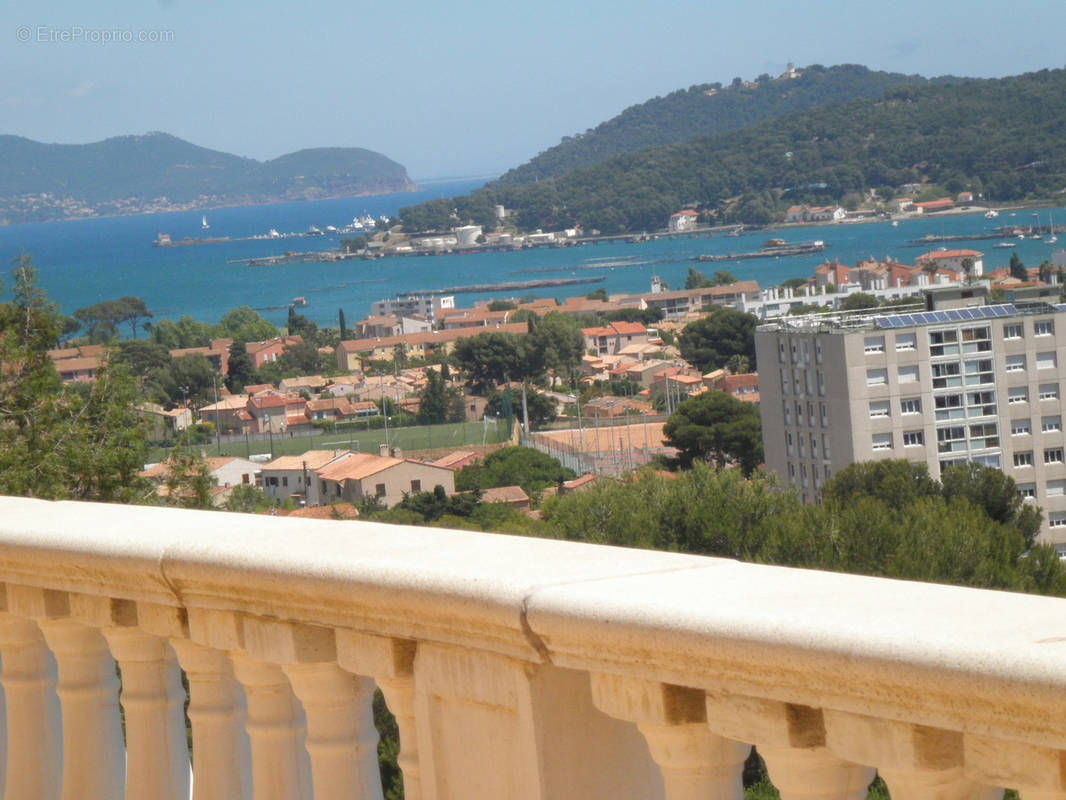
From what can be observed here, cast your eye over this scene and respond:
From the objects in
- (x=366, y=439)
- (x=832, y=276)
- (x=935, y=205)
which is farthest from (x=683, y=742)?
(x=935, y=205)

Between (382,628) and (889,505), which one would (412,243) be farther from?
(382,628)

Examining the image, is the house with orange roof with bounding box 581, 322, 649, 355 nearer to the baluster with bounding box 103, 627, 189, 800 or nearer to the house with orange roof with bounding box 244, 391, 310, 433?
the house with orange roof with bounding box 244, 391, 310, 433

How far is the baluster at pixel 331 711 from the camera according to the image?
1.31 meters

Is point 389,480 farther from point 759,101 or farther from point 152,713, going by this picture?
point 759,101

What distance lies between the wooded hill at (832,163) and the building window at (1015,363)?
99.6m

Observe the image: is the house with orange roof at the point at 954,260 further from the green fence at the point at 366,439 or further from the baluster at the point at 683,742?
the baluster at the point at 683,742

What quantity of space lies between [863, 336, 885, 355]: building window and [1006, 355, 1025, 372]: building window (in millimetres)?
3928

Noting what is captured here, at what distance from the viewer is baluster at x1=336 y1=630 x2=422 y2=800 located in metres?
1.25

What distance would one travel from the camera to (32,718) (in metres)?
1.65

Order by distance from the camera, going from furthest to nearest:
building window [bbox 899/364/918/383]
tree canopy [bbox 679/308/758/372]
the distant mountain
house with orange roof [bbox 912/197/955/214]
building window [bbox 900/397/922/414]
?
the distant mountain → house with orange roof [bbox 912/197/955/214] → tree canopy [bbox 679/308/758/372] → building window [bbox 899/364/918/383] → building window [bbox 900/397/922/414]

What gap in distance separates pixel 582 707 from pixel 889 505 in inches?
957

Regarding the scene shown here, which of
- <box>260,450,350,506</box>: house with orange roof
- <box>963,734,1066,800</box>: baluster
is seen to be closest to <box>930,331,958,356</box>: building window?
<box>260,450,350,506</box>: house with orange roof

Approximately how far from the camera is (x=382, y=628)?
1230 mm

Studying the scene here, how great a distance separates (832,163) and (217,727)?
154 meters
